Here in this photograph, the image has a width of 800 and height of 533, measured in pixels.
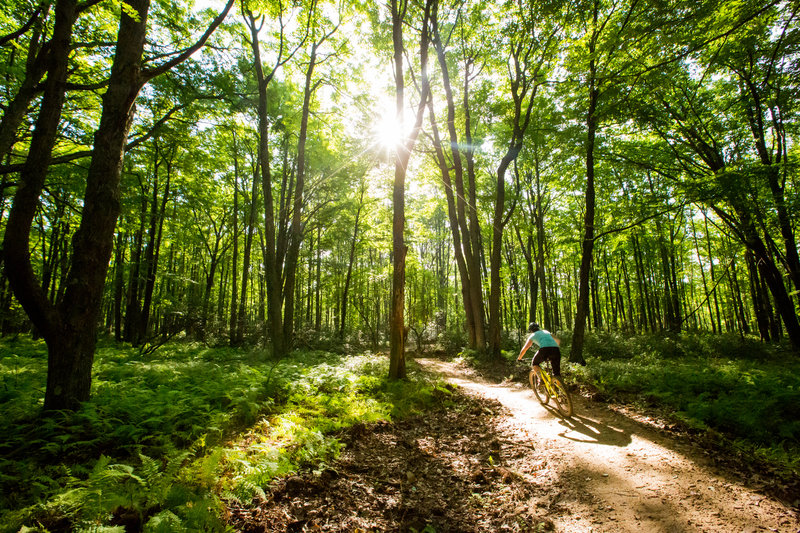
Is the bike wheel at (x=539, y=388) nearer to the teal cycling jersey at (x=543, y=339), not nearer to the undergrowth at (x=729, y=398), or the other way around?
the teal cycling jersey at (x=543, y=339)

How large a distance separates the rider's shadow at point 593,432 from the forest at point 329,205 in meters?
1.24

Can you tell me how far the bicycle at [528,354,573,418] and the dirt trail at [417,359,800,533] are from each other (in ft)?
1.97

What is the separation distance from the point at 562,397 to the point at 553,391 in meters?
0.21

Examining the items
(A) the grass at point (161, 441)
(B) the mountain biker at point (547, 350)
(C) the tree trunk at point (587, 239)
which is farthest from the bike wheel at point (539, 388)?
(C) the tree trunk at point (587, 239)

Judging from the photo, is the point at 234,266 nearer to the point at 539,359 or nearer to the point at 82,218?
the point at 82,218

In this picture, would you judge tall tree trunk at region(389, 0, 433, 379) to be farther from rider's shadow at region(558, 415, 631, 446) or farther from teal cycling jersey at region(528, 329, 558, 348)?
rider's shadow at region(558, 415, 631, 446)

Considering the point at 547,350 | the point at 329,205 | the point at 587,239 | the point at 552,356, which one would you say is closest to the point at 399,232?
the point at 547,350

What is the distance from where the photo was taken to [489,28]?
1365 cm

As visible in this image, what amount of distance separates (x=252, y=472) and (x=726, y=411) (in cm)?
739

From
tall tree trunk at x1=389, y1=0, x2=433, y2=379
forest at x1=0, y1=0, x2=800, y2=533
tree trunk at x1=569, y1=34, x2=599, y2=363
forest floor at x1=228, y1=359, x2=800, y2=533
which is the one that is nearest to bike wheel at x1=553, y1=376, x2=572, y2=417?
forest floor at x1=228, y1=359, x2=800, y2=533

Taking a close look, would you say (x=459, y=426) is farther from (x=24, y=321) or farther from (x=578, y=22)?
(x=24, y=321)

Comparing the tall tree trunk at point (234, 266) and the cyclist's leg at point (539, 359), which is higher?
the tall tree trunk at point (234, 266)

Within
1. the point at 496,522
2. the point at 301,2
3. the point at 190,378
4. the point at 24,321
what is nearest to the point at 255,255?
the point at 24,321

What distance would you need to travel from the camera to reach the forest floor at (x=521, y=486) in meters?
3.20
